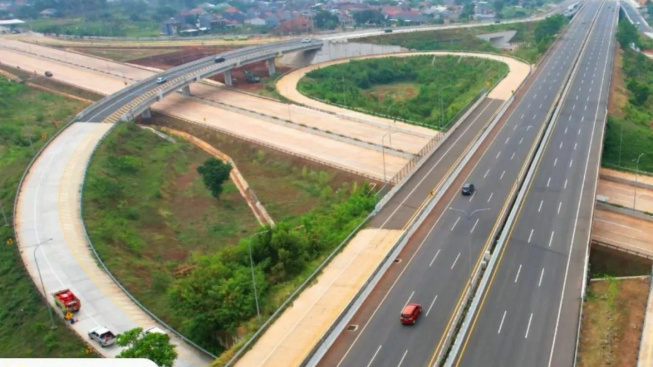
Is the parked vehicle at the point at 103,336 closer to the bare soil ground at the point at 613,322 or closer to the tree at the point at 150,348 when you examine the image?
the tree at the point at 150,348

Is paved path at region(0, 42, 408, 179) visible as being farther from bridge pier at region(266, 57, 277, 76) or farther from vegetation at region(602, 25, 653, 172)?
vegetation at region(602, 25, 653, 172)

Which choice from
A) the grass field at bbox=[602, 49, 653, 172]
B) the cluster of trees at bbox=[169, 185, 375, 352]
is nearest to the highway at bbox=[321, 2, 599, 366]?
the cluster of trees at bbox=[169, 185, 375, 352]

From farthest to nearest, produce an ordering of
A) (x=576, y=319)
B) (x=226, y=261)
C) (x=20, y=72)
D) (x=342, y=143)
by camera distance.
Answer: (x=20, y=72) < (x=342, y=143) < (x=226, y=261) < (x=576, y=319)

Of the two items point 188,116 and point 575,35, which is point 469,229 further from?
point 575,35

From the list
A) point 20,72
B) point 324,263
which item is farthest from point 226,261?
point 20,72

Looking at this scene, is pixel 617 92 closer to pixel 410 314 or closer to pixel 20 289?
pixel 410 314
